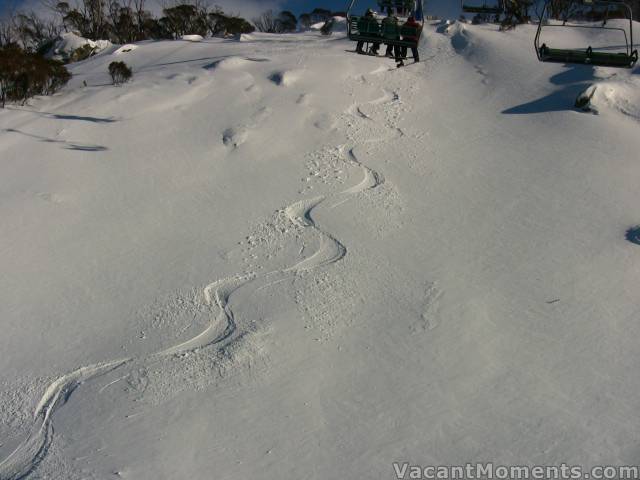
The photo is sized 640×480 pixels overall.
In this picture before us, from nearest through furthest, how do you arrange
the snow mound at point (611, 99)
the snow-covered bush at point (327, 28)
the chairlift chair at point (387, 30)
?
the chairlift chair at point (387, 30) < the snow mound at point (611, 99) < the snow-covered bush at point (327, 28)

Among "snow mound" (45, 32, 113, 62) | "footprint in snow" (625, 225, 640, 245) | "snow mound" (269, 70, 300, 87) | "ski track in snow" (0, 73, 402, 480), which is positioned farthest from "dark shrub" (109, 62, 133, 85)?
"footprint in snow" (625, 225, 640, 245)

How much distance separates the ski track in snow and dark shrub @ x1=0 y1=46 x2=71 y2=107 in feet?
23.5

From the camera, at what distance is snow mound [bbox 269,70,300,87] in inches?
575

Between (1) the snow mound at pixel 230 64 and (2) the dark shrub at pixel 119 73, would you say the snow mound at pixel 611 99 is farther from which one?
(2) the dark shrub at pixel 119 73

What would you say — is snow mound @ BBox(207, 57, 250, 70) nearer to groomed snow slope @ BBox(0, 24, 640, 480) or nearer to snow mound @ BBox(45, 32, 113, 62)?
groomed snow slope @ BBox(0, 24, 640, 480)

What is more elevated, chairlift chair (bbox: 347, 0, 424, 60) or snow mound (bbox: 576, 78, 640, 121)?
chairlift chair (bbox: 347, 0, 424, 60)

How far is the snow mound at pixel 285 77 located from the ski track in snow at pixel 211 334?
3.62 m

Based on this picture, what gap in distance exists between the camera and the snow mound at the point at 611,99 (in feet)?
44.1

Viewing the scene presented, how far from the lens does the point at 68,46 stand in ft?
65.7

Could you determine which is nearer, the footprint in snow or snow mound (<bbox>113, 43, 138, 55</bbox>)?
the footprint in snow

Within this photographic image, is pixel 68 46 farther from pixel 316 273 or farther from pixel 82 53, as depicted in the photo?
pixel 316 273

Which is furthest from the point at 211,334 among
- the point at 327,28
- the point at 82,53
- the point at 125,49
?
the point at 327,28

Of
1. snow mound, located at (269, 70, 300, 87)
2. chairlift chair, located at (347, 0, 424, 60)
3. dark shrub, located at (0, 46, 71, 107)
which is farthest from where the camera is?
snow mound, located at (269, 70, 300, 87)

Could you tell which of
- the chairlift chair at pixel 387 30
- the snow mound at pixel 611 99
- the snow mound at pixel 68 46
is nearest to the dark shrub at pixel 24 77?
the snow mound at pixel 68 46
